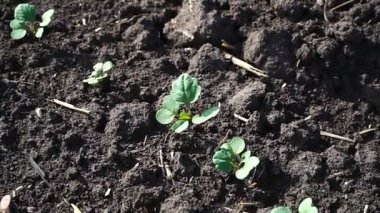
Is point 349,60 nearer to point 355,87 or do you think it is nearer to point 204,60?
point 355,87

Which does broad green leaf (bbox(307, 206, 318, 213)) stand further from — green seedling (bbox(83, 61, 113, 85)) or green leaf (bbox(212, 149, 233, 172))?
green seedling (bbox(83, 61, 113, 85))

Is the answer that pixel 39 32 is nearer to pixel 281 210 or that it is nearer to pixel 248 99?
pixel 248 99

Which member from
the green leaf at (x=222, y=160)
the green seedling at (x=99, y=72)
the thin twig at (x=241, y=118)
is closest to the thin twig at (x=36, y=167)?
the green seedling at (x=99, y=72)

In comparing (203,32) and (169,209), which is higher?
(203,32)

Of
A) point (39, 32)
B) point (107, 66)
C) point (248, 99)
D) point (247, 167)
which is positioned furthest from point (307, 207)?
point (39, 32)

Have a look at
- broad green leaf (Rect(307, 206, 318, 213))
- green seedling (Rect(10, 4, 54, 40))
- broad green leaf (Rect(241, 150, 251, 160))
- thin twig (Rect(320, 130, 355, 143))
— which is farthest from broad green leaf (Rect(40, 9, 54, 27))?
broad green leaf (Rect(307, 206, 318, 213))

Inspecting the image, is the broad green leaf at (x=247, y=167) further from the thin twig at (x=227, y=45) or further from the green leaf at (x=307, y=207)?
the thin twig at (x=227, y=45)

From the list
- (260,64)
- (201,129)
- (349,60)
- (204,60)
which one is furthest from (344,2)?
(201,129)
